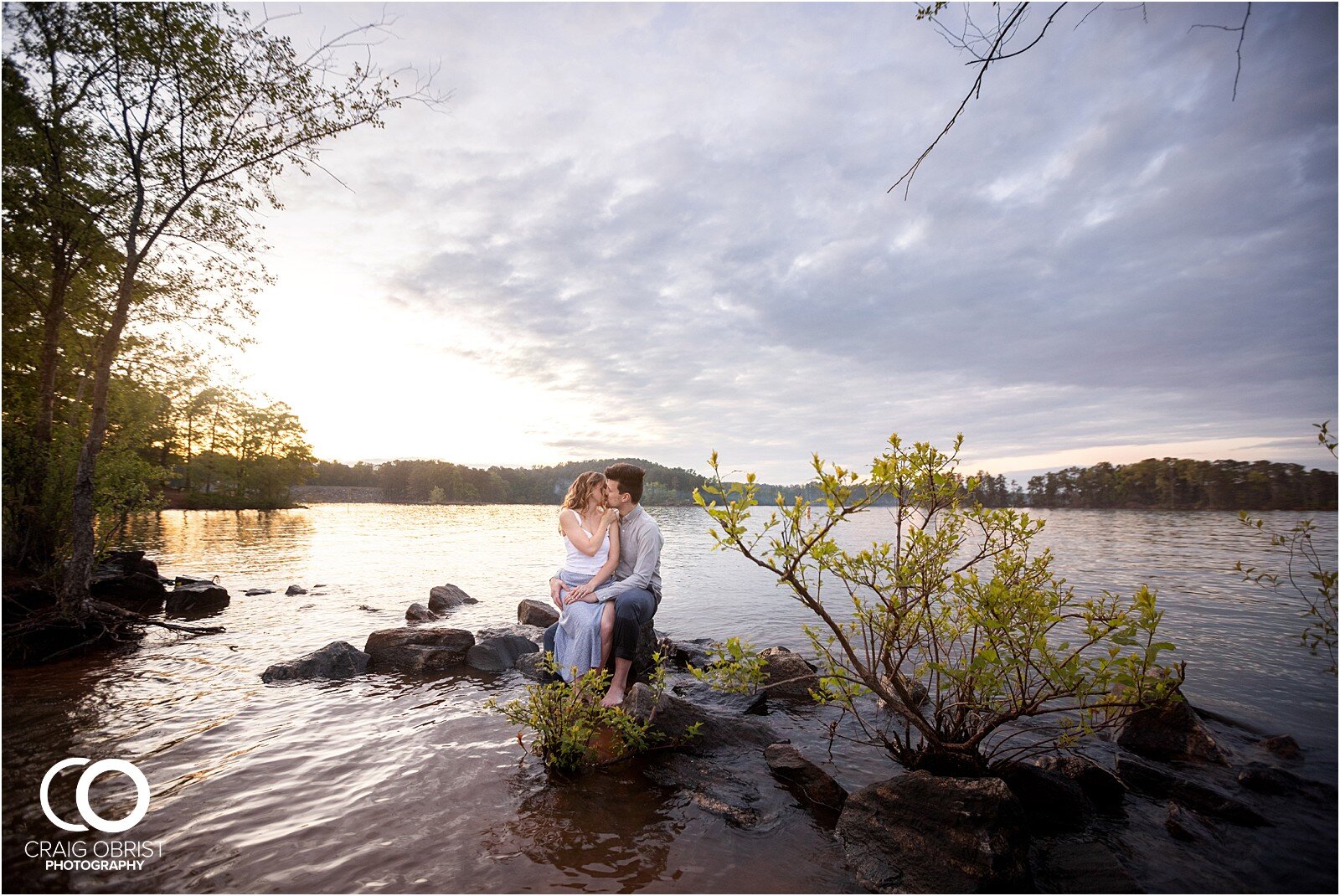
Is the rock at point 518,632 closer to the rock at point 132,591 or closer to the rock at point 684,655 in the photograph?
the rock at point 684,655

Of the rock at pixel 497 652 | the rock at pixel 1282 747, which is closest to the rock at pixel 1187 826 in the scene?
the rock at pixel 1282 747

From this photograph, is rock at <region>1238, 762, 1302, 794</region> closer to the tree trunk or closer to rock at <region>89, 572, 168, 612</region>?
the tree trunk

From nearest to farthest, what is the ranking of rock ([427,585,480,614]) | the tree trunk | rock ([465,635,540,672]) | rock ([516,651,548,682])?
rock ([516,651,548,682]) → the tree trunk → rock ([465,635,540,672]) → rock ([427,585,480,614])

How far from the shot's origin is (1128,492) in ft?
311

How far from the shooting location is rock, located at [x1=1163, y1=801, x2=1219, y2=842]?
197 inches

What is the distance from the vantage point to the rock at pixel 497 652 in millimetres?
10398

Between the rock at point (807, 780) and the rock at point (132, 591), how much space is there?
17.1 metres

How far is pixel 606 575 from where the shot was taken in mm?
7746

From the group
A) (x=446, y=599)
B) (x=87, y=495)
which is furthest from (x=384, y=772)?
(x=446, y=599)

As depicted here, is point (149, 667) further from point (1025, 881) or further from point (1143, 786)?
point (1143, 786)

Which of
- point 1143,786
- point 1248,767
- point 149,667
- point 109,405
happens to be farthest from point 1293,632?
point 109,405

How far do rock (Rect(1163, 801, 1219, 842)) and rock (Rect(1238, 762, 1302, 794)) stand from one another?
1.31 metres

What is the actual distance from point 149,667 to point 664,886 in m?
10.4

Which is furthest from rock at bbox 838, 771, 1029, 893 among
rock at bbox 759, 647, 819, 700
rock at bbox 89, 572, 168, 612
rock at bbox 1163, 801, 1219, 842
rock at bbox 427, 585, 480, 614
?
rock at bbox 89, 572, 168, 612
